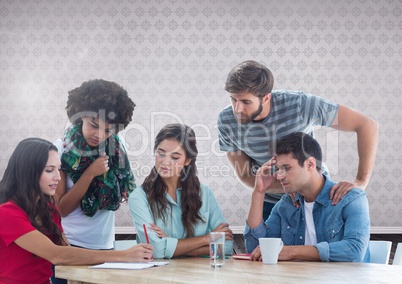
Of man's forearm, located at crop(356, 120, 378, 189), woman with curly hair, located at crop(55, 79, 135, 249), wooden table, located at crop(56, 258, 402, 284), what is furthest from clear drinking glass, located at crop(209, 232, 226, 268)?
man's forearm, located at crop(356, 120, 378, 189)

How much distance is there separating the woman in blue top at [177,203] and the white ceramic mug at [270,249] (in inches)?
14.7

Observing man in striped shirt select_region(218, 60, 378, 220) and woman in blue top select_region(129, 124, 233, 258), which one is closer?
woman in blue top select_region(129, 124, 233, 258)

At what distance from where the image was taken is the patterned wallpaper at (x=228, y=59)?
7.05m

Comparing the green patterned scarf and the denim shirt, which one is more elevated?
the green patterned scarf

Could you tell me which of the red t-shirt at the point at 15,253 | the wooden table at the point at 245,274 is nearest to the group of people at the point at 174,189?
the red t-shirt at the point at 15,253

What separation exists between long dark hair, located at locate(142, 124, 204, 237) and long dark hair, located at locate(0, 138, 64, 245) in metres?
0.45

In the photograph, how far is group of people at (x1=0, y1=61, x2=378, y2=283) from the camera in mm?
2012

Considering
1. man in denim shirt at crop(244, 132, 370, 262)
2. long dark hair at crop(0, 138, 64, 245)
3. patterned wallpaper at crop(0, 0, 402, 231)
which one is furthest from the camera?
patterned wallpaper at crop(0, 0, 402, 231)

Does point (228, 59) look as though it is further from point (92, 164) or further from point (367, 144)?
point (92, 164)

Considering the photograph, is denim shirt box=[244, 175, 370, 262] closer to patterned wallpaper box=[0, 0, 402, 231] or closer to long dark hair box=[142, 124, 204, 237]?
long dark hair box=[142, 124, 204, 237]

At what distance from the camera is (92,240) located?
2.56 metres

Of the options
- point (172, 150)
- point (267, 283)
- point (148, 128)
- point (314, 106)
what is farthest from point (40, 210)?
point (148, 128)

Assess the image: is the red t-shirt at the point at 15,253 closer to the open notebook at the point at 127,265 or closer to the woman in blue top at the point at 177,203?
the open notebook at the point at 127,265

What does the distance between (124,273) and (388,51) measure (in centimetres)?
616
